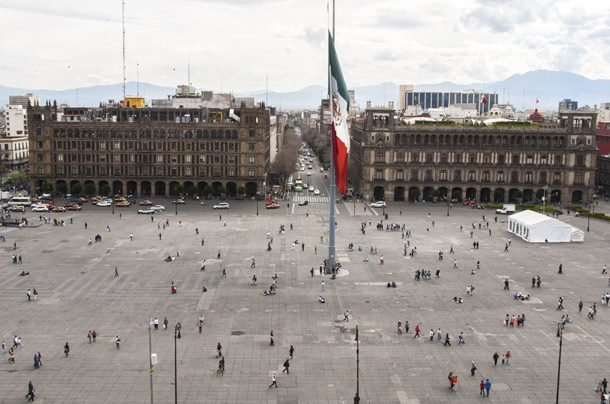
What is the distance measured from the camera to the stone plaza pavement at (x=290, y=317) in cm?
4441

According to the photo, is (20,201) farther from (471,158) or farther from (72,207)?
(471,158)

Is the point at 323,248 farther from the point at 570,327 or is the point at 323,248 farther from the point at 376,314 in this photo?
the point at 570,327

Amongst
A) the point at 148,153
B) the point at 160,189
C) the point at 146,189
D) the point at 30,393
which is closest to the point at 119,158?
the point at 148,153

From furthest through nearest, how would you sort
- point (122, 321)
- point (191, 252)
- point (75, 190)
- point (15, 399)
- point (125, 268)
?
point (75, 190) → point (191, 252) → point (125, 268) → point (122, 321) → point (15, 399)

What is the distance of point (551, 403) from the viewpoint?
138 feet

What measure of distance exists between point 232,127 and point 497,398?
10779 cm

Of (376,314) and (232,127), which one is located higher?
(232,127)

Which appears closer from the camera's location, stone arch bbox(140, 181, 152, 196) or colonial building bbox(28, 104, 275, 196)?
colonial building bbox(28, 104, 275, 196)

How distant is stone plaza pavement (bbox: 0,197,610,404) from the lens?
44406mm

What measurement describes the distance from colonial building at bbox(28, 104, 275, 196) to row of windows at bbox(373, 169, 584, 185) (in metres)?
29.0

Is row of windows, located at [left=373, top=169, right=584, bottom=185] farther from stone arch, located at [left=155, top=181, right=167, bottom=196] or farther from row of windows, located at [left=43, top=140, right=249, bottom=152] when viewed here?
stone arch, located at [left=155, top=181, right=167, bottom=196]

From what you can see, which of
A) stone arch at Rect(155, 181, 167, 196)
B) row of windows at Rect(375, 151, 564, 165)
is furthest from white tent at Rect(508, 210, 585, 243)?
stone arch at Rect(155, 181, 167, 196)

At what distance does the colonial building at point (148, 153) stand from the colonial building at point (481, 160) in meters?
26.3

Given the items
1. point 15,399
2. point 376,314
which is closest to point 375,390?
point 376,314
